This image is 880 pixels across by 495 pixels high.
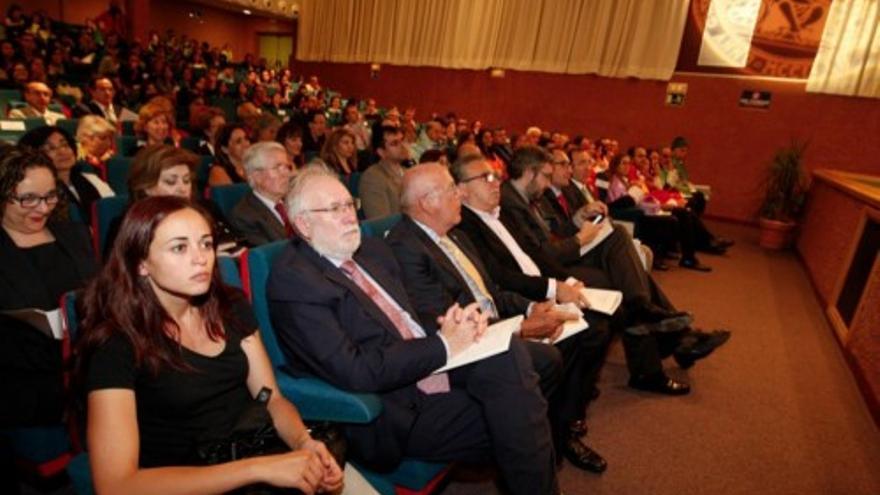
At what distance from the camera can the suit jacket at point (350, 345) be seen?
152cm

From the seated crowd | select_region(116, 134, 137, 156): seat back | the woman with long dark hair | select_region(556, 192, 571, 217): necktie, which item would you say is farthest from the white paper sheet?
select_region(116, 134, 137, 156): seat back

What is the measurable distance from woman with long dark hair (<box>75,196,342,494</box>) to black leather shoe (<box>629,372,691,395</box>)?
7.51ft

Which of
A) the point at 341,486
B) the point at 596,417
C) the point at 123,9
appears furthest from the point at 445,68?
the point at 341,486

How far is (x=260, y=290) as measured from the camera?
1.67 metres

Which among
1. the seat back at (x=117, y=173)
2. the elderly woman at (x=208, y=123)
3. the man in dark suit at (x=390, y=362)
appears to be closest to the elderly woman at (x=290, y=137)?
the elderly woman at (x=208, y=123)

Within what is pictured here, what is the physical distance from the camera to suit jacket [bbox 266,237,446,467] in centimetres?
152

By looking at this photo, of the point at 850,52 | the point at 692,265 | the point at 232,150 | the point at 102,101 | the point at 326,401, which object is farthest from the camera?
the point at 850,52

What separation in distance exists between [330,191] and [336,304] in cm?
41

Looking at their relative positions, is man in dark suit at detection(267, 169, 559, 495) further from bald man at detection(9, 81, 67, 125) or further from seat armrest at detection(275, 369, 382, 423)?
bald man at detection(9, 81, 67, 125)

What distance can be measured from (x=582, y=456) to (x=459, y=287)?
0.96m

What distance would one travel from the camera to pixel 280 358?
1695 millimetres

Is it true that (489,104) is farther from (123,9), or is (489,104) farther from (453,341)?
(453,341)

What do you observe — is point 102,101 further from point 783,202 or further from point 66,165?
point 783,202

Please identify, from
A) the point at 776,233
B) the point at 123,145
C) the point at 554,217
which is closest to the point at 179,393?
the point at 554,217
